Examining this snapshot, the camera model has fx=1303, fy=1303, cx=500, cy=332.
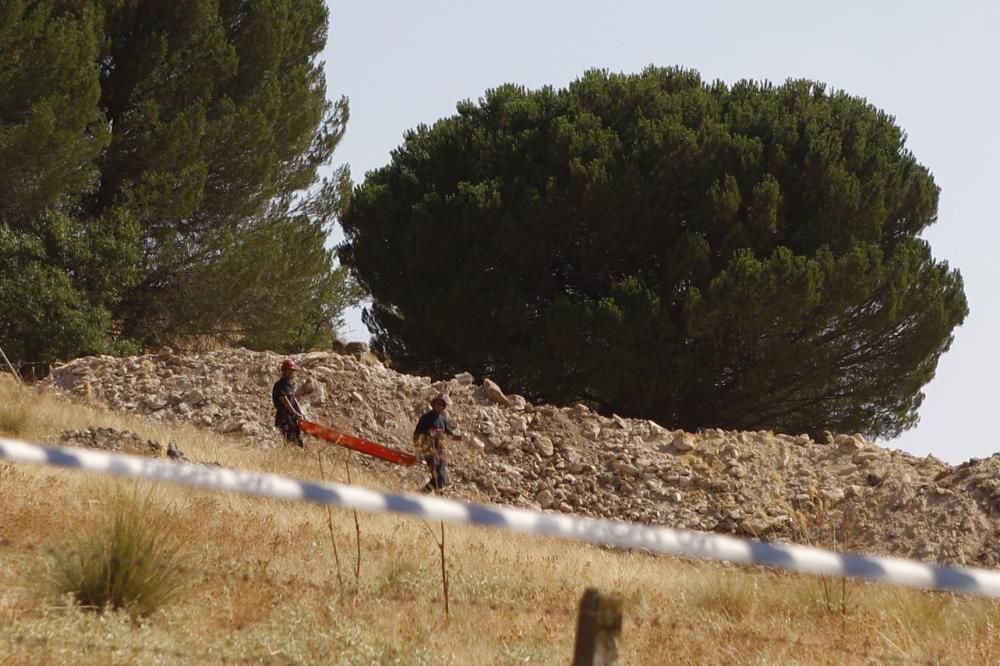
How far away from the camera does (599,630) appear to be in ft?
13.0

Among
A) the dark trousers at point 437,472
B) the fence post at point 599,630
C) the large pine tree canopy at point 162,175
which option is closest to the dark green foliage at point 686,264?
the large pine tree canopy at point 162,175

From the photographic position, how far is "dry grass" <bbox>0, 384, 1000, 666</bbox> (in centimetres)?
642

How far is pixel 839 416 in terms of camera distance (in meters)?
26.3

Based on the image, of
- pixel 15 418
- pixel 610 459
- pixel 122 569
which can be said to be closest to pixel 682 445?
pixel 610 459

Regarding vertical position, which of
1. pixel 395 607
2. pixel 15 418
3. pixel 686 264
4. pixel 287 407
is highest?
pixel 686 264

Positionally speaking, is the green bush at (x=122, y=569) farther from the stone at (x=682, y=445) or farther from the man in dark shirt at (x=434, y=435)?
the stone at (x=682, y=445)

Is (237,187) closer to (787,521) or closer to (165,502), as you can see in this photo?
(787,521)

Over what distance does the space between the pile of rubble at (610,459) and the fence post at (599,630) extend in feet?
42.7

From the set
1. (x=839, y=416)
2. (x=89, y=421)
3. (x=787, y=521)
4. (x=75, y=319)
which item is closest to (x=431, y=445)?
(x=89, y=421)

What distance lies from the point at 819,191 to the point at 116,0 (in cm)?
1454

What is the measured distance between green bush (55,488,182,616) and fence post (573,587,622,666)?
3467 mm

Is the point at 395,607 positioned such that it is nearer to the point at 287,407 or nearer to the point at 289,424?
the point at 287,407

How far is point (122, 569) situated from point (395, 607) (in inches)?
66.0

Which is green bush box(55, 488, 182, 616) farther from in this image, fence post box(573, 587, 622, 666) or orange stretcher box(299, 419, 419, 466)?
orange stretcher box(299, 419, 419, 466)
